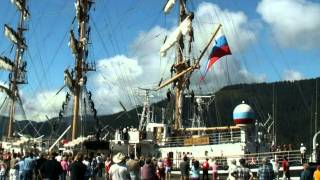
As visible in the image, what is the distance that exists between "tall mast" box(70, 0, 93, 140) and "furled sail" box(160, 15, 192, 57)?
7.74 metres

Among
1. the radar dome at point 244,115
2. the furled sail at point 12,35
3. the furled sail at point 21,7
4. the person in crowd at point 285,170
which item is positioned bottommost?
the person in crowd at point 285,170

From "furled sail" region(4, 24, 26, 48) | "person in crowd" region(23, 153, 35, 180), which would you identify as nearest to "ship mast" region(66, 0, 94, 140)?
"furled sail" region(4, 24, 26, 48)

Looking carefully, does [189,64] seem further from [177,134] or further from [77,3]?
[77,3]

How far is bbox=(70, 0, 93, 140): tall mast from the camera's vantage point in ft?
194

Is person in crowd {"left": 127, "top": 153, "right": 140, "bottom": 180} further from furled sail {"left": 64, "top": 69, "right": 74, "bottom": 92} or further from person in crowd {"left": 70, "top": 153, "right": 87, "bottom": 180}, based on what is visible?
furled sail {"left": 64, "top": 69, "right": 74, "bottom": 92}

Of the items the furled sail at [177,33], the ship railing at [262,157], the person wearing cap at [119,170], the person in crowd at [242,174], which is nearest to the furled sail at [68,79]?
the furled sail at [177,33]

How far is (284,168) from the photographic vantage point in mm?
32531

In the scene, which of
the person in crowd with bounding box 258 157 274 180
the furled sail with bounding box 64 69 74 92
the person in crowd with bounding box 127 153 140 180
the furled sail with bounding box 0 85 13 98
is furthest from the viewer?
the furled sail with bounding box 0 85 13 98

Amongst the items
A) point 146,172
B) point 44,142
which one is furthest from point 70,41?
point 146,172

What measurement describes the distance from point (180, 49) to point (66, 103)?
12404 mm

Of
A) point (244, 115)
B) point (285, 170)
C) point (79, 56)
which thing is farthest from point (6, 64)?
point (285, 170)

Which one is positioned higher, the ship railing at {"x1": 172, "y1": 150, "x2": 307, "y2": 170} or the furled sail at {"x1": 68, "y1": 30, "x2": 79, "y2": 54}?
the furled sail at {"x1": 68, "y1": 30, "x2": 79, "y2": 54}

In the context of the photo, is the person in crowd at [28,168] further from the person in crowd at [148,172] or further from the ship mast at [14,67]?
the ship mast at [14,67]

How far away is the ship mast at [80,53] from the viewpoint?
194ft
